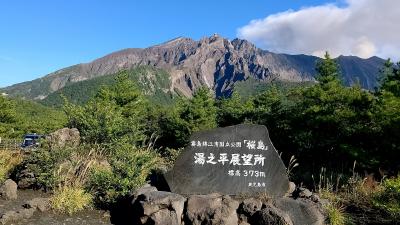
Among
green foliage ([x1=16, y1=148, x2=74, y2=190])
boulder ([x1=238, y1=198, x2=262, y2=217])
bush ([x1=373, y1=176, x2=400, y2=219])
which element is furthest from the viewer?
green foliage ([x1=16, y1=148, x2=74, y2=190])

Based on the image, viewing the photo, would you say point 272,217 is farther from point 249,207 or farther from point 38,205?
point 38,205

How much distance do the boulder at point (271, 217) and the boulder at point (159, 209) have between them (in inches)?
51.3

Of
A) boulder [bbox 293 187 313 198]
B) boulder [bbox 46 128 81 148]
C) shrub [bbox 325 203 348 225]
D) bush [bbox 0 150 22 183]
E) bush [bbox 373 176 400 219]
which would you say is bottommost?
shrub [bbox 325 203 348 225]

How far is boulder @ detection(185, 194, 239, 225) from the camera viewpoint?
6.84 metres

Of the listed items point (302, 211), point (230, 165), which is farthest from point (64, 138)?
point (302, 211)

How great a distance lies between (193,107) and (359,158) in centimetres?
1826

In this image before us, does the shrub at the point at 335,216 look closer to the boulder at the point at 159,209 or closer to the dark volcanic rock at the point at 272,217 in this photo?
the dark volcanic rock at the point at 272,217

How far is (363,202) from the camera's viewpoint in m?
8.03

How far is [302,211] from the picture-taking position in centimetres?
703

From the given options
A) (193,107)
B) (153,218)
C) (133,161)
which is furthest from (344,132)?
(193,107)

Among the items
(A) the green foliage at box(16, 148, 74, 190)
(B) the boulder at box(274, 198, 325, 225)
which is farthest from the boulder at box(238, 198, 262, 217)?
(A) the green foliage at box(16, 148, 74, 190)

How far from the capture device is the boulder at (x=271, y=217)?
652 centimetres

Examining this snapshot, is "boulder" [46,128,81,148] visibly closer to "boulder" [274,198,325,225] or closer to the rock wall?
the rock wall

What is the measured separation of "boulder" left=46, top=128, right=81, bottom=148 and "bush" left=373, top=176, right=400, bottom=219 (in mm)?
6539
